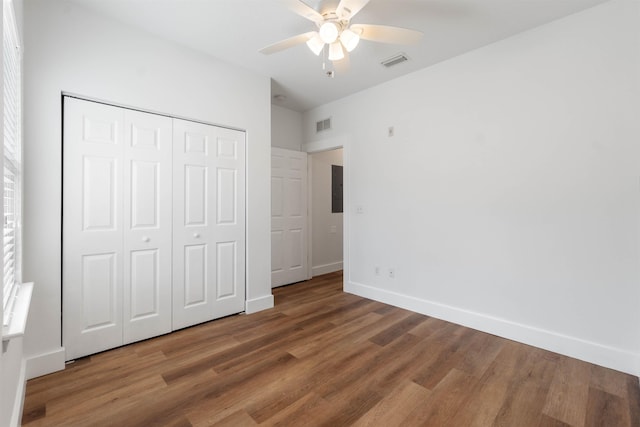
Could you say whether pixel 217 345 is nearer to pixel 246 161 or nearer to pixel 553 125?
pixel 246 161

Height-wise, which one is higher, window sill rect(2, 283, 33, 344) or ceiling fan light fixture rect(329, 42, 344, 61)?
ceiling fan light fixture rect(329, 42, 344, 61)

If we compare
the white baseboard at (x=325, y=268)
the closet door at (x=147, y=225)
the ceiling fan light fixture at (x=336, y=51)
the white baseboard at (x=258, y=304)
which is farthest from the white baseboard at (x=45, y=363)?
the white baseboard at (x=325, y=268)

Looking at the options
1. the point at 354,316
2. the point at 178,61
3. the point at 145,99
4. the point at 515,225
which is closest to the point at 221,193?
the point at 145,99

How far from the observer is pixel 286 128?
4.61m

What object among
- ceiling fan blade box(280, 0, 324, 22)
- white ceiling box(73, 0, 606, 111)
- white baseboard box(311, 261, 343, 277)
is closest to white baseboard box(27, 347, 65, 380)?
white ceiling box(73, 0, 606, 111)

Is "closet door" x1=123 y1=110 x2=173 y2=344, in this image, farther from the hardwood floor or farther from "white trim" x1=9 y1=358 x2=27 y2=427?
"white trim" x1=9 y1=358 x2=27 y2=427

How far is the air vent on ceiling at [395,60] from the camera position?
3008mm

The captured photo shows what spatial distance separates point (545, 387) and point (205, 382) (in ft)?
7.84

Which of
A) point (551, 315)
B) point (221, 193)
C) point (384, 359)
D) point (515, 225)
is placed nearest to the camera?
point (384, 359)

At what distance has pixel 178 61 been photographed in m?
2.79

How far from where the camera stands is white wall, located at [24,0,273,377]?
2.09 meters

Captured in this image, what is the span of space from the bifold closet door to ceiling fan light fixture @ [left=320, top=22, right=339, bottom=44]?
1.71 metres

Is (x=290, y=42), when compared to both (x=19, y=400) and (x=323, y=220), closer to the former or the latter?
(x=19, y=400)

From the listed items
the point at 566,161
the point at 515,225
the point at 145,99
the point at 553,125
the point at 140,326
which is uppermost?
the point at 145,99
